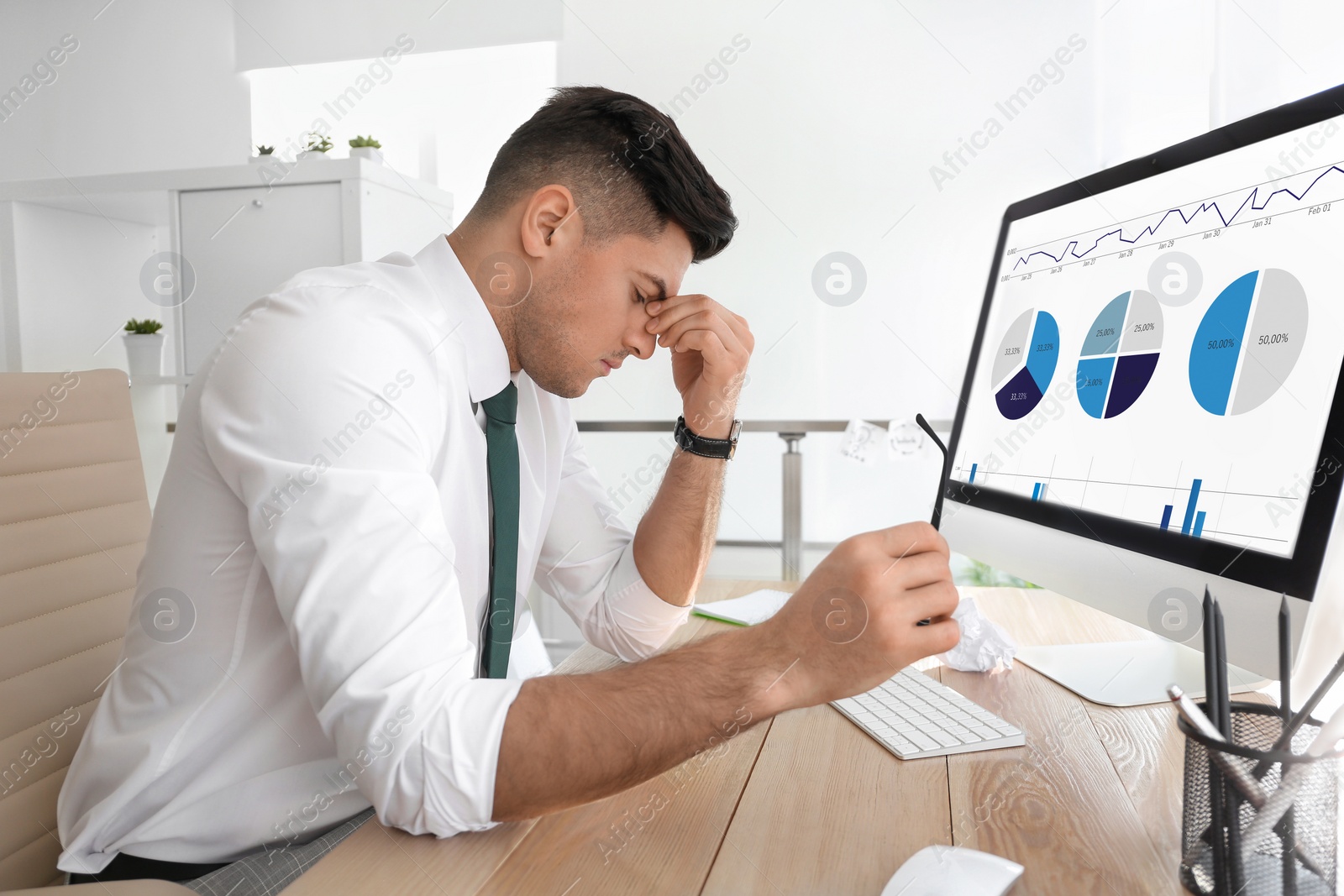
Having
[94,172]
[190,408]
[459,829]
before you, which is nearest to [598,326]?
[190,408]

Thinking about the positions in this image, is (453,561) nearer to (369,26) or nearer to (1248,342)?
(1248,342)

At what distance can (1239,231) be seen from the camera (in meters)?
0.73

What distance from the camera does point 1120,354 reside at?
836 mm

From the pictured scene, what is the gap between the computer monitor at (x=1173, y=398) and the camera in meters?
0.64

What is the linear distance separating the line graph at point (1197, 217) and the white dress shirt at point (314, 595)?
629mm

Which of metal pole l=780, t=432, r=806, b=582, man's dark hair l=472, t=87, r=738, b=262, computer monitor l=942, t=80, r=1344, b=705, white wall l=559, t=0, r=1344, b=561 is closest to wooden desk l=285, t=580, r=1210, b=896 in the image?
computer monitor l=942, t=80, r=1344, b=705

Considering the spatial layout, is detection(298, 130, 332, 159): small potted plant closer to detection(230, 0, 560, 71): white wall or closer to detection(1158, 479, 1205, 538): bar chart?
detection(230, 0, 560, 71): white wall

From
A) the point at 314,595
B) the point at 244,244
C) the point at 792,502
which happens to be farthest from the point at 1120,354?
the point at 244,244

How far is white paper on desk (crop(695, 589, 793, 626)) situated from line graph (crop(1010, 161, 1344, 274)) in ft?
1.70

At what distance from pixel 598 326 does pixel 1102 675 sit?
2.16 ft

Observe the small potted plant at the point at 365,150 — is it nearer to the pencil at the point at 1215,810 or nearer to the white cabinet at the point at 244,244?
the white cabinet at the point at 244,244

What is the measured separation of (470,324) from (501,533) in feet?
0.76

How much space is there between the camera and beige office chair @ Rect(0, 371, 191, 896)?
87cm

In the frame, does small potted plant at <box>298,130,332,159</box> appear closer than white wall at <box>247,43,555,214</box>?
Yes
